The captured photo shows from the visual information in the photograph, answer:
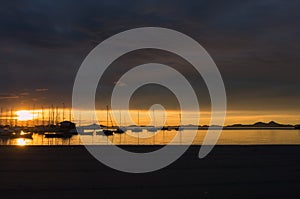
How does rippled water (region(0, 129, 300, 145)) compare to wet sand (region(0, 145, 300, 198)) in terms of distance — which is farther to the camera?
rippled water (region(0, 129, 300, 145))

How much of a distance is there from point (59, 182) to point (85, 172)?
13.3 ft

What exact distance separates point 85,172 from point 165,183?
5.70m

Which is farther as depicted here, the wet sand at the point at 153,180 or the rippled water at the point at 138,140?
the rippled water at the point at 138,140

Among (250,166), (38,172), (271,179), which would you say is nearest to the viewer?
(271,179)

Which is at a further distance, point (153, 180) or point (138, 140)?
point (138, 140)

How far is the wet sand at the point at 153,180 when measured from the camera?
18.0 metres

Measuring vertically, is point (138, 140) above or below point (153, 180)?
above

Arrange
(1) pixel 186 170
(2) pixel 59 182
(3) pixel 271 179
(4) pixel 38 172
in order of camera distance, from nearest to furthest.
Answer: (2) pixel 59 182 < (3) pixel 271 179 < (4) pixel 38 172 < (1) pixel 186 170

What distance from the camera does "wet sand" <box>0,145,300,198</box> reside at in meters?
18.0

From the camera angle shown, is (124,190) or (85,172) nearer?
(124,190)

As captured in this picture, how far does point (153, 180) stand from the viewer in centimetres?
2180

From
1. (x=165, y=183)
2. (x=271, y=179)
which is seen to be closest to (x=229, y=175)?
(x=271, y=179)

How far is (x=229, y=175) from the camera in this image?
23.9 meters

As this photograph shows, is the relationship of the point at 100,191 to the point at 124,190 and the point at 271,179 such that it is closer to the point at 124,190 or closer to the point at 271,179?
the point at 124,190
